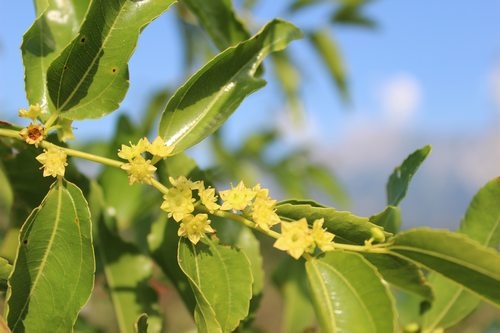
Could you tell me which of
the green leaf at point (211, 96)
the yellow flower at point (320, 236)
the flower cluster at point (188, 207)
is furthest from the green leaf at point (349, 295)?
the green leaf at point (211, 96)

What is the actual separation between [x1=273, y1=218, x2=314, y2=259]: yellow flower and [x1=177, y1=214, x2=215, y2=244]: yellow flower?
8 cm

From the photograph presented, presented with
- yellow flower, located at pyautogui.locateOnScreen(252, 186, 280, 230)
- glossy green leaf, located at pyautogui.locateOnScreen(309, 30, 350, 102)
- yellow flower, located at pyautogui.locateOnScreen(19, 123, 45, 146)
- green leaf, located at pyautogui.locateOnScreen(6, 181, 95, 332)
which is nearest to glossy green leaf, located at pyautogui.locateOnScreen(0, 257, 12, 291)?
green leaf, located at pyautogui.locateOnScreen(6, 181, 95, 332)

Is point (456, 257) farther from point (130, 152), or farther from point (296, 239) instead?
point (130, 152)

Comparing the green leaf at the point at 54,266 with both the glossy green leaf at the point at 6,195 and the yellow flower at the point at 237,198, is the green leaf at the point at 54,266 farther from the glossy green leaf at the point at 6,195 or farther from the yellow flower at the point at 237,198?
the glossy green leaf at the point at 6,195

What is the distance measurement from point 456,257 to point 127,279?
0.50 m

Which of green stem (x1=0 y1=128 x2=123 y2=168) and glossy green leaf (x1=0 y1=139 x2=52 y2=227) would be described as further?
glossy green leaf (x1=0 y1=139 x2=52 y2=227)

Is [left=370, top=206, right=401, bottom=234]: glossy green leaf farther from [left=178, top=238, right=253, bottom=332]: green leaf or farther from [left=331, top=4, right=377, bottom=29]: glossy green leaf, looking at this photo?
[left=331, top=4, right=377, bottom=29]: glossy green leaf

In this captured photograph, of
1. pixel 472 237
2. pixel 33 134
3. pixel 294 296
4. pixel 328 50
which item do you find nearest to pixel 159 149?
pixel 33 134

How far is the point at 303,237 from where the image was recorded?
63 cm

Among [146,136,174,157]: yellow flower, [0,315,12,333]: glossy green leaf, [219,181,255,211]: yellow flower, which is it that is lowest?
[0,315,12,333]: glossy green leaf

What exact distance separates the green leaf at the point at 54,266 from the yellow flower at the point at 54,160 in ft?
0.09

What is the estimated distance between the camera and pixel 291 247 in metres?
0.63

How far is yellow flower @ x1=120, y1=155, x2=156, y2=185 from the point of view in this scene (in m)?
0.67

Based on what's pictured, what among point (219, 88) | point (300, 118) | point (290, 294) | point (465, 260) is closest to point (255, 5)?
point (300, 118)
